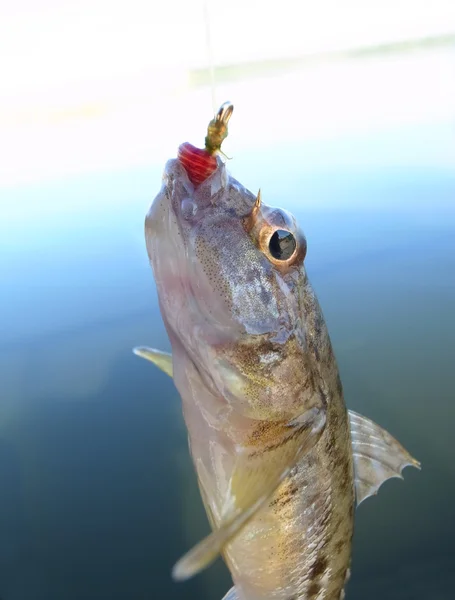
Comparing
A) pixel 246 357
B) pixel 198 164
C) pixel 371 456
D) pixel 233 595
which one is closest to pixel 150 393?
pixel 233 595

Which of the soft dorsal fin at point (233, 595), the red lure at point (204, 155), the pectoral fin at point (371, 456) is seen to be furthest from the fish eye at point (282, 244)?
the soft dorsal fin at point (233, 595)

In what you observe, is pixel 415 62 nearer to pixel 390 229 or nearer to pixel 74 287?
pixel 390 229

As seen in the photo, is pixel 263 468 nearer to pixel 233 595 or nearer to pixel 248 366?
pixel 248 366

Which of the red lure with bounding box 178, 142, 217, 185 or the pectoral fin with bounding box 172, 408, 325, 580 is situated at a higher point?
the red lure with bounding box 178, 142, 217, 185

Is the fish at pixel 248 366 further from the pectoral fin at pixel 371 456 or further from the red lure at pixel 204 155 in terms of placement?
the pectoral fin at pixel 371 456

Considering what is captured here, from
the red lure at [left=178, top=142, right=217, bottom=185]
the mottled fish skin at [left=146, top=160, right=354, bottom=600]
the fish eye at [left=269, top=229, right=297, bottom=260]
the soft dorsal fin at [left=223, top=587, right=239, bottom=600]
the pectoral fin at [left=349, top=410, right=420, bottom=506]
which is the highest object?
the red lure at [left=178, top=142, right=217, bottom=185]

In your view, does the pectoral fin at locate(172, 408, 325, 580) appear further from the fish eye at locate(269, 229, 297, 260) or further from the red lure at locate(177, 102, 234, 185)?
the red lure at locate(177, 102, 234, 185)

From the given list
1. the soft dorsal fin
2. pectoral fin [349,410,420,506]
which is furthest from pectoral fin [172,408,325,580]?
the soft dorsal fin

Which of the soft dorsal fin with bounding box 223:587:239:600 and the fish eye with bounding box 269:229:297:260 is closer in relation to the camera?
the fish eye with bounding box 269:229:297:260
